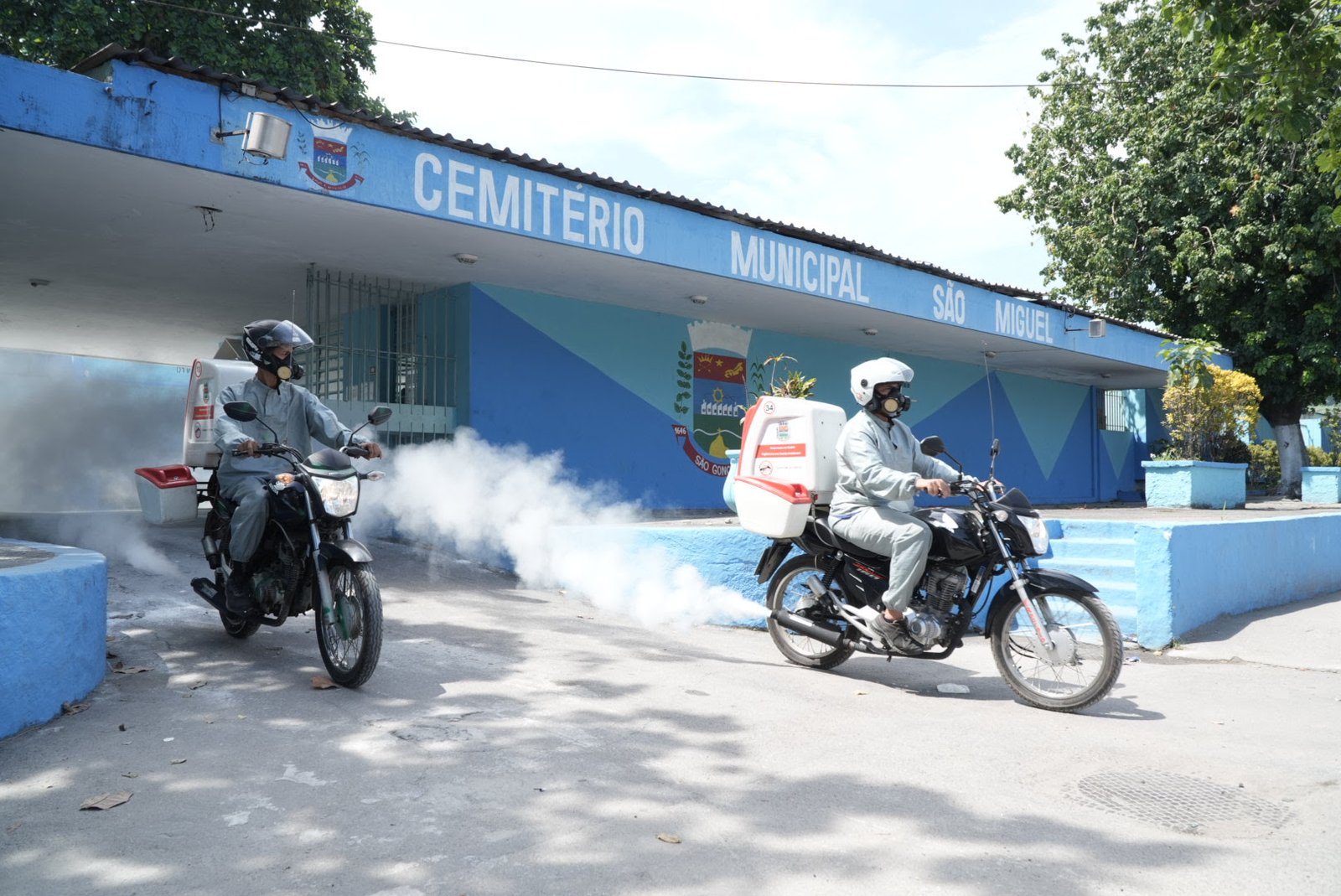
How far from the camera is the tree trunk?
74.2 feet

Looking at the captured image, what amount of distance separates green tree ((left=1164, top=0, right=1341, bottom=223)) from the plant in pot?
314 inches

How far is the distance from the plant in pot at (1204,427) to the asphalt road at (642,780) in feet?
35.8

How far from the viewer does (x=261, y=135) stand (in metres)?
7.60

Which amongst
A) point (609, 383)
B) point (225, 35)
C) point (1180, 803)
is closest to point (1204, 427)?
point (609, 383)

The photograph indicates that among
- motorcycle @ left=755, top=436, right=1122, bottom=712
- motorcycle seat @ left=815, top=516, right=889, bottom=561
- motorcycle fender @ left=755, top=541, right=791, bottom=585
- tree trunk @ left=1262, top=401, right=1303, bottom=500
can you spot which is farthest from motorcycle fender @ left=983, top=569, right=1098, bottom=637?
tree trunk @ left=1262, top=401, right=1303, bottom=500

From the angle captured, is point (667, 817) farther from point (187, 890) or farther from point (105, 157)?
point (105, 157)

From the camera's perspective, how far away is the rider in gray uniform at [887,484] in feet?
17.0

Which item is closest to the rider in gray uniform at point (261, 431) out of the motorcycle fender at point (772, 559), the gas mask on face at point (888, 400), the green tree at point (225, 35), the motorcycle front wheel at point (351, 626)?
the motorcycle front wheel at point (351, 626)

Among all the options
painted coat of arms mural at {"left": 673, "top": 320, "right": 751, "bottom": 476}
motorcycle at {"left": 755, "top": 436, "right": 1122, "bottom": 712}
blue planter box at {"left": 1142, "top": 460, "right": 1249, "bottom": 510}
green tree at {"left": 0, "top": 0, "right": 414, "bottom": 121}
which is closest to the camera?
motorcycle at {"left": 755, "top": 436, "right": 1122, "bottom": 712}

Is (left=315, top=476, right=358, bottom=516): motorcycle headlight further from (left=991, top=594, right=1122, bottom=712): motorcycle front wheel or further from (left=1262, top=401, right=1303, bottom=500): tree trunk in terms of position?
(left=1262, top=401, right=1303, bottom=500): tree trunk

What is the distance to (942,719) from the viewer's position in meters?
4.80

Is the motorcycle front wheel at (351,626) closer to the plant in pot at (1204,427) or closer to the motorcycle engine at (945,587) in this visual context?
the motorcycle engine at (945,587)

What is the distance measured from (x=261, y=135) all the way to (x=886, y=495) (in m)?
5.67

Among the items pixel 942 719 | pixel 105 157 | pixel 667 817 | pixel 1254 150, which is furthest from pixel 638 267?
pixel 1254 150
